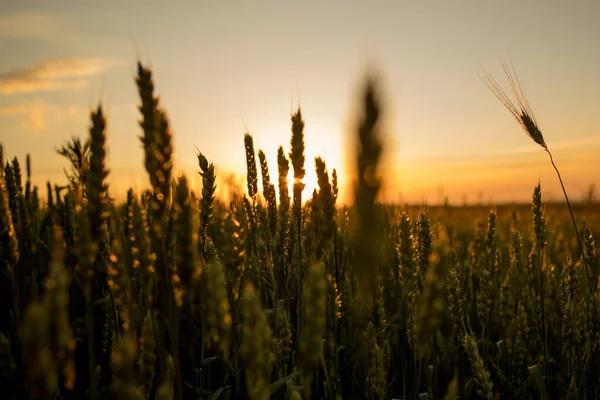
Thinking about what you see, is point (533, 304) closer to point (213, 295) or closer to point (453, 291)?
point (453, 291)

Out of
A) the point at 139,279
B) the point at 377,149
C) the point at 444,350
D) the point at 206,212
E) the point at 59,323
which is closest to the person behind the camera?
the point at 59,323

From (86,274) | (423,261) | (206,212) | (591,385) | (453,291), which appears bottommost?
(591,385)

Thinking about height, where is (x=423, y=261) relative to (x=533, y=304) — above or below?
above

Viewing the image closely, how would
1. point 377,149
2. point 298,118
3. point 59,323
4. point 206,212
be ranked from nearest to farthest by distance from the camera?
point 59,323 → point 377,149 → point 298,118 → point 206,212

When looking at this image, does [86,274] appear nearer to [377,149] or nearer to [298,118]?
[377,149]

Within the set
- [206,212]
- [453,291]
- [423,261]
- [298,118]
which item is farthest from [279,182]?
[453,291]

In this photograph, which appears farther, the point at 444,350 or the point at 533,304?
the point at 444,350

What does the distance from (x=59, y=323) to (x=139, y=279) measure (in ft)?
1.24

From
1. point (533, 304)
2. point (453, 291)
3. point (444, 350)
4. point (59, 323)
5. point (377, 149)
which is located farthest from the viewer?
point (444, 350)

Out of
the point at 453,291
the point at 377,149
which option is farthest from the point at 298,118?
the point at 453,291

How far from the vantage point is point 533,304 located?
270 centimetres

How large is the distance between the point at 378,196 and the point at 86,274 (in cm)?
75

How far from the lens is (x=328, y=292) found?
5.41 ft

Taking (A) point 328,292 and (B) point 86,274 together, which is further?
(A) point 328,292
